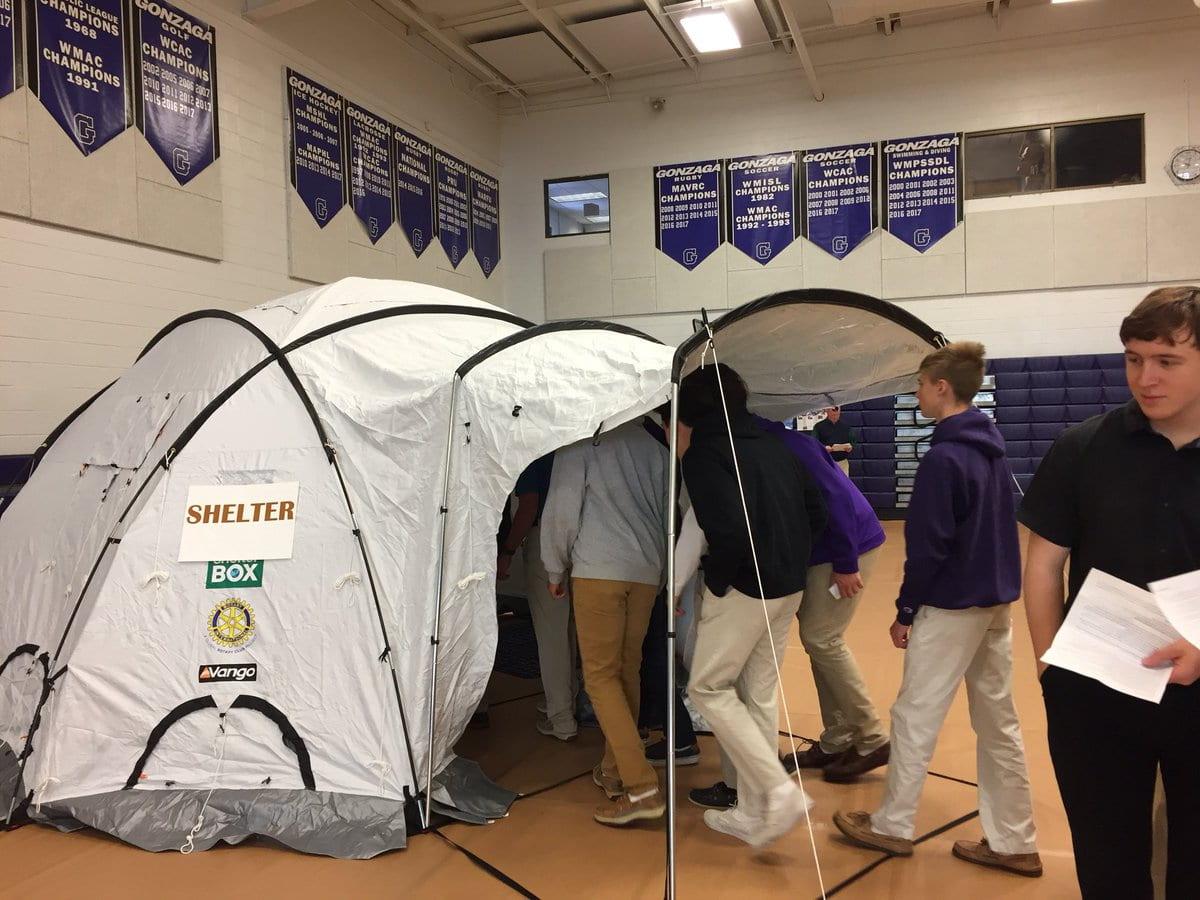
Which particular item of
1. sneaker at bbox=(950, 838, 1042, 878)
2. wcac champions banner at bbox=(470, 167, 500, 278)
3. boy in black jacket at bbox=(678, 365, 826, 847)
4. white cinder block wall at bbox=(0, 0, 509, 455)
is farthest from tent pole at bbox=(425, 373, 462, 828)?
wcac champions banner at bbox=(470, 167, 500, 278)

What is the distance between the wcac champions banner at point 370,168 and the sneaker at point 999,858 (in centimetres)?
771

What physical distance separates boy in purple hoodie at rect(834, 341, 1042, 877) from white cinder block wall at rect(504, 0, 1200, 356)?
24.8 ft

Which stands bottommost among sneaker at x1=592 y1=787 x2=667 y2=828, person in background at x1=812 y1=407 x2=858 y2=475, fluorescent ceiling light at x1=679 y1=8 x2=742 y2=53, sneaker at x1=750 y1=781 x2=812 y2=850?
sneaker at x1=592 y1=787 x2=667 y2=828

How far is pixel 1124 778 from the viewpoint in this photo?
5.15 ft

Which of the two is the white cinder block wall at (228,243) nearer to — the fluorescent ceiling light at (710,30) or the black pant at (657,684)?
the fluorescent ceiling light at (710,30)

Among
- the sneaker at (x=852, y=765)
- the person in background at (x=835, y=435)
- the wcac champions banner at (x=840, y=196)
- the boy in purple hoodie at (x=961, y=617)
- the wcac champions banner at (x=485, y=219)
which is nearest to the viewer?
the boy in purple hoodie at (x=961, y=617)

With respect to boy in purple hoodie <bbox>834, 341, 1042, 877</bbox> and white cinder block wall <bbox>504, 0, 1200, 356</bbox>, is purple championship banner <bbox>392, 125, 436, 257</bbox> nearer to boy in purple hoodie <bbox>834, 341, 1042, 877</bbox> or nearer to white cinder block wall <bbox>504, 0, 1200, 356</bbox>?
white cinder block wall <bbox>504, 0, 1200, 356</bbox>

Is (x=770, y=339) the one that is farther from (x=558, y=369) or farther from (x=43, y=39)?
(x=43, y=39)

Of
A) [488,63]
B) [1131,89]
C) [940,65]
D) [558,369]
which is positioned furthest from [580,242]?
[558,369]

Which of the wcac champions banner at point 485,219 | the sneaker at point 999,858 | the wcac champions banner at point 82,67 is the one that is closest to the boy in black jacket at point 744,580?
the sneaker at point 999,858

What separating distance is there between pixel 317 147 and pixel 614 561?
258 inches

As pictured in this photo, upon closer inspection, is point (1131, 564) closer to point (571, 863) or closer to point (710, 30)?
point (571, 863)

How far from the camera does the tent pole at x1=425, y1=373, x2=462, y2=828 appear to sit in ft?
9.48

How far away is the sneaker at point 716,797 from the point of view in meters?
3.04
